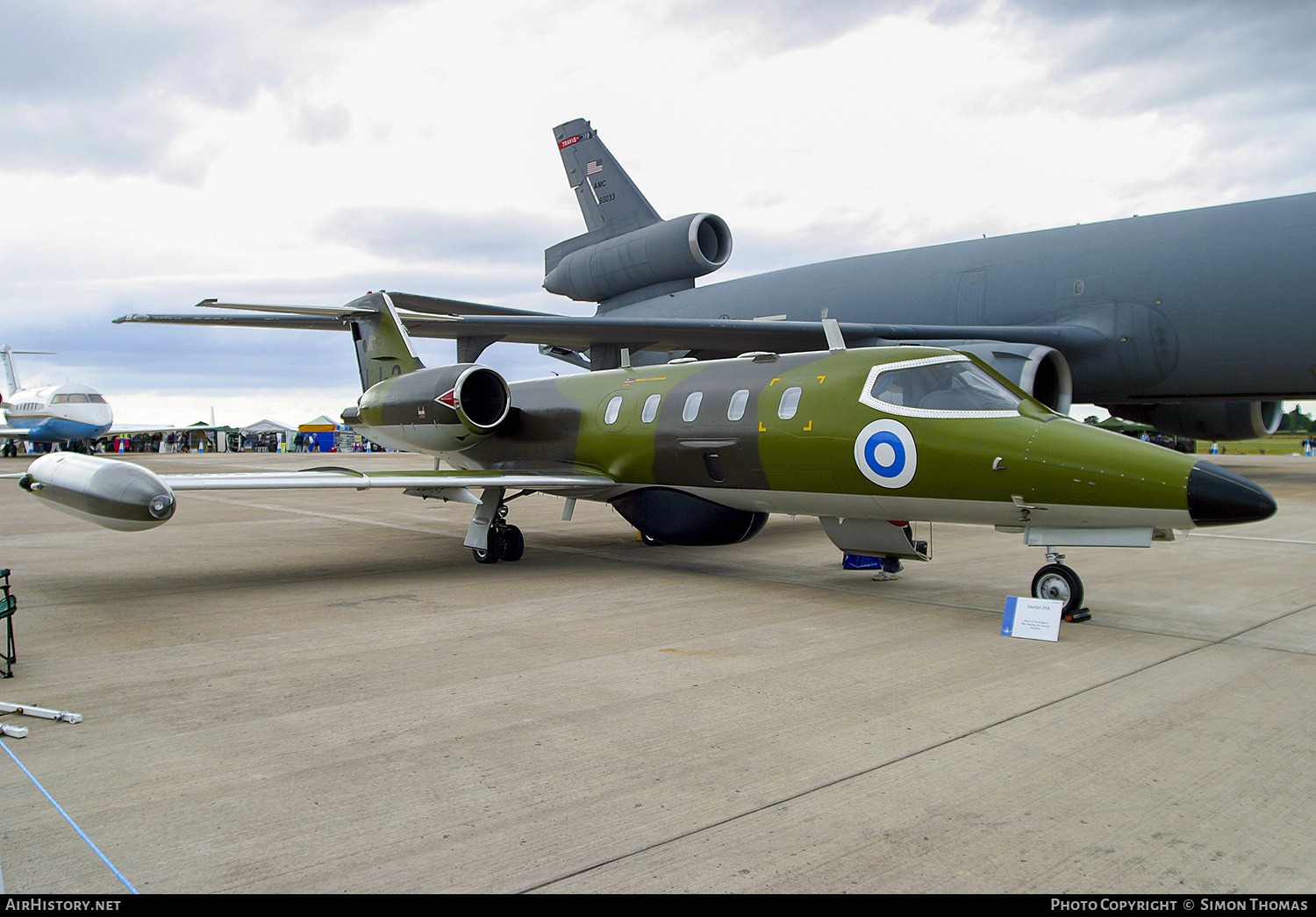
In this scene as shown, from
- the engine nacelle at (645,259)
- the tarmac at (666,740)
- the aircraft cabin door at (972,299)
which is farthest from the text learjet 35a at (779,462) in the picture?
the engine nacelle at (645,259)

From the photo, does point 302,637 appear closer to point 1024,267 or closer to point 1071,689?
point 1071,689

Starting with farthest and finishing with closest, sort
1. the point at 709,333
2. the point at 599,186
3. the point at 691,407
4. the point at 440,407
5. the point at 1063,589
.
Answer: the point at 599,186 → the point at 709,333 → the point at 440,407 → the point at 691,407 → the point at 1063,589

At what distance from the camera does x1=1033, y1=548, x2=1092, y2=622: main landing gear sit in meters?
6.24

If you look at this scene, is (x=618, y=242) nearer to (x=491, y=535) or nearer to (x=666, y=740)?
(x=491, y=535)

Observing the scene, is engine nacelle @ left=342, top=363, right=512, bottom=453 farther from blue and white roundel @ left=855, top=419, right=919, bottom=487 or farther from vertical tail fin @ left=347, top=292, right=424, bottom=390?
blue and white roundel @ left=855, top=419, right=919, bottom=487

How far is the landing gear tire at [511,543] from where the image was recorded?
9836mm

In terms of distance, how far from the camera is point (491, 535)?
9.73 metres

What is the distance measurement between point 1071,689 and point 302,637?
191 inches

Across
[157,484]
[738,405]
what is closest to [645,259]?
[738,405]

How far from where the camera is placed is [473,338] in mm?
14727

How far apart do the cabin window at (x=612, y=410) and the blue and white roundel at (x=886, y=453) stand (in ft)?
10.7

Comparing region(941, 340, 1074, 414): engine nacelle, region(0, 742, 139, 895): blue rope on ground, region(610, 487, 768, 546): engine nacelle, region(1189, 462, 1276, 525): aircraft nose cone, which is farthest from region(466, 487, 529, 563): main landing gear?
region(941, 340, 1074, 414): engine nacelle

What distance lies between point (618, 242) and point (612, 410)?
12.1 m
